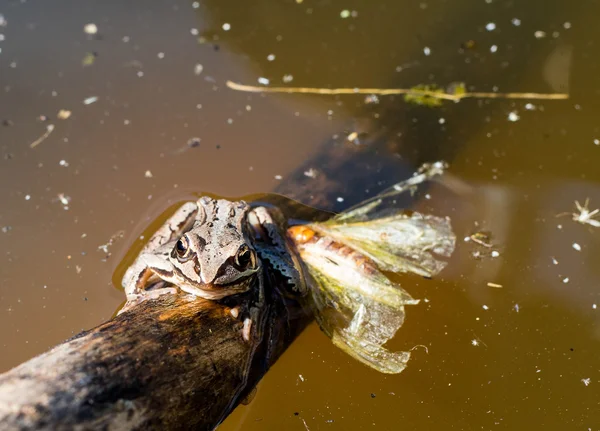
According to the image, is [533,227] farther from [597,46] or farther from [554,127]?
[597,46]

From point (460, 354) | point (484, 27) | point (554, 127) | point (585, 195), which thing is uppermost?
point (484, 27)

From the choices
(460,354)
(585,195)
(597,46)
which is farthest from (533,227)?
(597,46)

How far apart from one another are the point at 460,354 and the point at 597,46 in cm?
338

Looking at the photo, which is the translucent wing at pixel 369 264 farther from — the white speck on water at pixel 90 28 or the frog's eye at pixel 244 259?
the white speck on water at pixel 90 28

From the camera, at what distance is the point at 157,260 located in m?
2.66

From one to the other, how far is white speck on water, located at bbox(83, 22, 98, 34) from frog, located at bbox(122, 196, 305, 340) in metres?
2.43

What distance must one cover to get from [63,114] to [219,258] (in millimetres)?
2534

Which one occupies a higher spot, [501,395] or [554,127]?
[554,127]

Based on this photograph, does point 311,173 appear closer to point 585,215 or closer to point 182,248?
point 182,248

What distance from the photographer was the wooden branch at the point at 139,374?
1.51 m

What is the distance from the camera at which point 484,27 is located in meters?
4.72

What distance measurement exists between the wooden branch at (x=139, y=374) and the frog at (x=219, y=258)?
0.13 metres

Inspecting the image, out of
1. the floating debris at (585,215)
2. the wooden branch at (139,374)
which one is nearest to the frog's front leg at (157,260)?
the wooden branch at (139,374)

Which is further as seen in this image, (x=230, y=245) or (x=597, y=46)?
(x=597, y=46)
